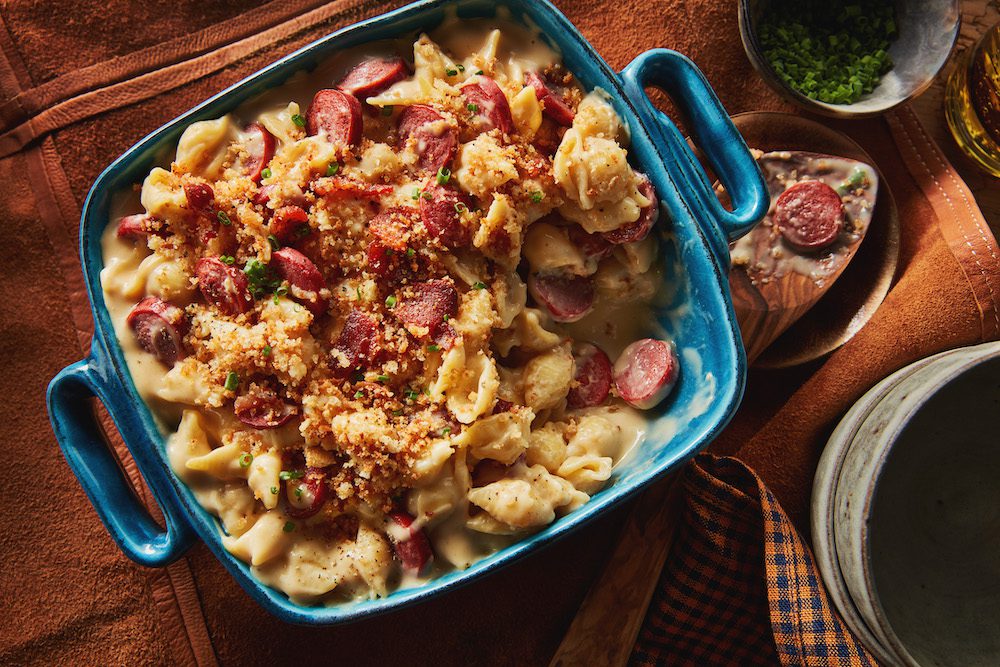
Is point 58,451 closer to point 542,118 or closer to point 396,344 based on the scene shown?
point 396,344

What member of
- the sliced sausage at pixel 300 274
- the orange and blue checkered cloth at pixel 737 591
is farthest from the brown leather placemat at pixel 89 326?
the sliced sausage at pixel 300 274

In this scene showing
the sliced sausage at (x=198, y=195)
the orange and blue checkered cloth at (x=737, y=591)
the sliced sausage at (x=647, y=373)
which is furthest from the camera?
the orange and blue checkered cloth at (x=737, y=591)

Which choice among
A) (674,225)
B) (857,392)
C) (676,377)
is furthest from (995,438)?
(674,225)

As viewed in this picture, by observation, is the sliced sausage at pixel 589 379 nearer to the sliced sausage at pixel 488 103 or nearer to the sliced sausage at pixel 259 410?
the sliced sausage at pixel 488 103

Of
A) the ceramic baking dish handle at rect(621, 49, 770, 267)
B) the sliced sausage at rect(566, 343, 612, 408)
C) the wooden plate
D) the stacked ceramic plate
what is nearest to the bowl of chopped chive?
the wooden plate

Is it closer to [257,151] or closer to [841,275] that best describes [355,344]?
[257,151]

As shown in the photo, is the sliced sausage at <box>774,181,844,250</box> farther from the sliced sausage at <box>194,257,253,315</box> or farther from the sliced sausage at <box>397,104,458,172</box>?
the sliced sausage at <box>194,257,253,315</box>

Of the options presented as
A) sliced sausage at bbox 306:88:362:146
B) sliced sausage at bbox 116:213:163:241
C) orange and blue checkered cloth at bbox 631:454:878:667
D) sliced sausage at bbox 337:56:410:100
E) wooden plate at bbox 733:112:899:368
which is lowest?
orange and blue checkered cloth at bbox 631:454:878:667
